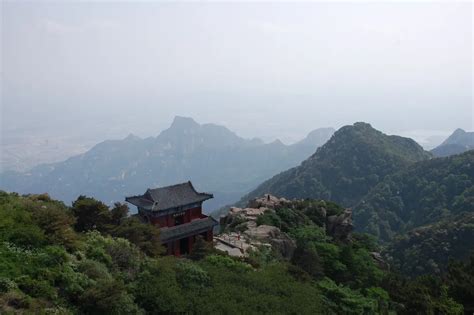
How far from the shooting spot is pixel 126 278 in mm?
17891

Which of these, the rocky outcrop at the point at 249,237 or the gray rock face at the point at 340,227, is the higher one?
the rocky outcrop at the point at 249,237

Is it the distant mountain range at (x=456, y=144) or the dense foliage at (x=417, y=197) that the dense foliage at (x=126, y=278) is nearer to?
the dense foliage at (x=417, y=197)

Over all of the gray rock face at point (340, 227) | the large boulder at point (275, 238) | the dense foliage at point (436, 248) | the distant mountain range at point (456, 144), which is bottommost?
the dense foliage at point (436, 248)

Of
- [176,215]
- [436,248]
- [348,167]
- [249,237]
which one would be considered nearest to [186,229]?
[176,215]

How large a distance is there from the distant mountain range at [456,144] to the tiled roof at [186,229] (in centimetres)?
14974

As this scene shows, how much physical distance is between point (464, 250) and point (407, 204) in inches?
1276

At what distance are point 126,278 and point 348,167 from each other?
91.3m

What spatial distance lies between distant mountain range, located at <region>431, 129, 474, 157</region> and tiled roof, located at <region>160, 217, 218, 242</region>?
14974 cm

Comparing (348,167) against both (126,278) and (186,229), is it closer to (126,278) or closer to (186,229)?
(186,229)

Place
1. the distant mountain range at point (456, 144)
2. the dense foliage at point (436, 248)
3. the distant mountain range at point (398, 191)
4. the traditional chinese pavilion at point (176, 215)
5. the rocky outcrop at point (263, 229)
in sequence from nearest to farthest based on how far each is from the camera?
the traditional chinese pavilion at point (176, 215) → the rocky outcrop at point (263, 229) → the dense foliage at point (436, 248) → the distant mountain range at point (398, 191) → the distant mountain range at point (456, 144)

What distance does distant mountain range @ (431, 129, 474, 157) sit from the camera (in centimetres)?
15750

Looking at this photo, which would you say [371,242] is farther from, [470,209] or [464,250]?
[470,209]

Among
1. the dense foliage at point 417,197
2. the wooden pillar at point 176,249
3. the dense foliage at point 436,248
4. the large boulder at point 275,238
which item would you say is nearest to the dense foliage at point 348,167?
the dense foliage at point 417,197

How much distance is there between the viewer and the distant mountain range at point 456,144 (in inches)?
6201
